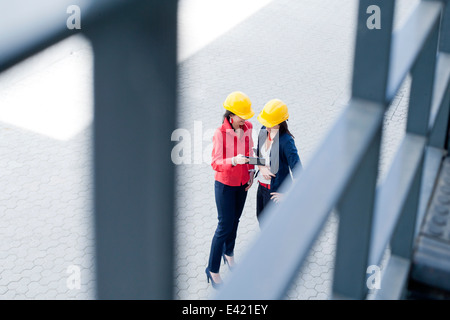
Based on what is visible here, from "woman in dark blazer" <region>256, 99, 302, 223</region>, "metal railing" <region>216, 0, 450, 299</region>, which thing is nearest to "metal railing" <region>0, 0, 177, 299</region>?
"metal railing" <region>216, 0, 450, 299</region>

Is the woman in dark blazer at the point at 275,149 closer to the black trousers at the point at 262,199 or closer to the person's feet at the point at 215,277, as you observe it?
the black trousers at the point at 262,199

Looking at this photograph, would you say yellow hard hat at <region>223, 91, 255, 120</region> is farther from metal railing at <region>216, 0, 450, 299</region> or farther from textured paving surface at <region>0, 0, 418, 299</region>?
metal railing at <region>216, 0, 450, 299</region>

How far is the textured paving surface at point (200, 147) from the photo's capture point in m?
3.98

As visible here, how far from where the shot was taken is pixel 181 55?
0.43m

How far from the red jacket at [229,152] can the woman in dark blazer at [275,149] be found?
0.08 meters

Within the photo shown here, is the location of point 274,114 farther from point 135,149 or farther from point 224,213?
point 135,149

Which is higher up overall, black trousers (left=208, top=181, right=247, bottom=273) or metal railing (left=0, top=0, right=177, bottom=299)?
metal railing (left=0, top=0, right=177, bottom=299)

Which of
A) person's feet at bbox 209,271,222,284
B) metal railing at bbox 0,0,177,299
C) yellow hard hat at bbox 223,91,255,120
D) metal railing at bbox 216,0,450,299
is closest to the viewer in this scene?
metal railing at bbox 0,0,177,299

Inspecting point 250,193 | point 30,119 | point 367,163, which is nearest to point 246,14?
point 30,119

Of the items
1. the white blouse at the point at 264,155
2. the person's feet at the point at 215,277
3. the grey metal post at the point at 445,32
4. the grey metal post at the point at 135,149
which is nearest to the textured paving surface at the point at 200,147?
the person's feet at the point at 215,277

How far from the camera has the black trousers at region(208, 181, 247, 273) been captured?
366 centimetres

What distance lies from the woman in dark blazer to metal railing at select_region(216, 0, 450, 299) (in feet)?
4.09

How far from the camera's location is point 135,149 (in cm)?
43
